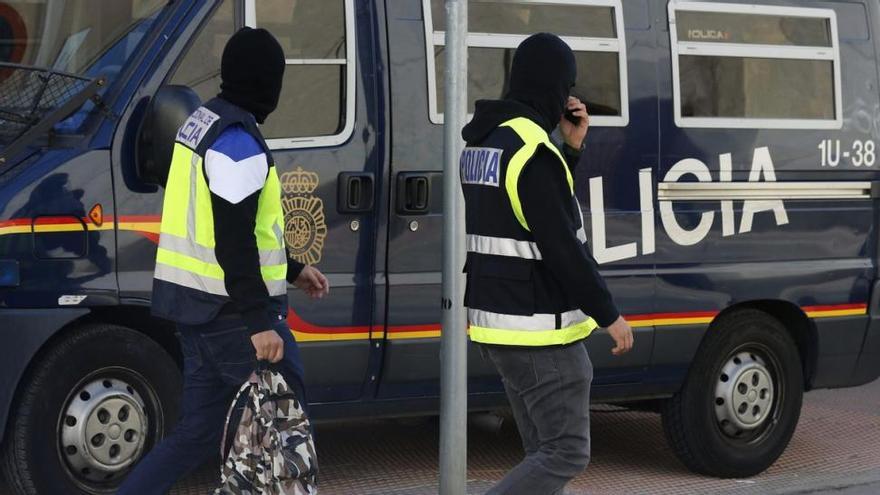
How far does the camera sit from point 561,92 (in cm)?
525

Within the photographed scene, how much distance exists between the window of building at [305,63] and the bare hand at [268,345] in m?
1.73

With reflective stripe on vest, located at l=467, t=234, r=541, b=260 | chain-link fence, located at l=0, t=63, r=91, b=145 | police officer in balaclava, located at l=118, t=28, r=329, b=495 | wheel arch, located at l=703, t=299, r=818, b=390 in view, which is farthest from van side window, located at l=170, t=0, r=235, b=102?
wheel arch, located at l=703, t=299, r=818, b=390

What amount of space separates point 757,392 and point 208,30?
323cm

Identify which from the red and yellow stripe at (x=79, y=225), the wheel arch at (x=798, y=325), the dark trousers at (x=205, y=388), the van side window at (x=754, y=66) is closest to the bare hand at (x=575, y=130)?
the dark trousers at (x=205, y=388)

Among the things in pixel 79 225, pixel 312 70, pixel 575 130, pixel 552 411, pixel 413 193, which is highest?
pixel 312 70

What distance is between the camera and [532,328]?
5074 millimetres

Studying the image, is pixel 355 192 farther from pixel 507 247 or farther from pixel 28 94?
pixel 507 247

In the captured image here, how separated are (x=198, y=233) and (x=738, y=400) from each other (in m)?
3.68

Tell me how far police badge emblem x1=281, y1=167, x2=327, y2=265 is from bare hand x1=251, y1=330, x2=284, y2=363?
1.59 metres

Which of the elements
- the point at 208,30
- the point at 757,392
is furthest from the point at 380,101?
the point at 757,392

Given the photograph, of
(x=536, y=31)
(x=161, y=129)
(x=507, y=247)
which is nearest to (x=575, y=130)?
(x=507, y=247)

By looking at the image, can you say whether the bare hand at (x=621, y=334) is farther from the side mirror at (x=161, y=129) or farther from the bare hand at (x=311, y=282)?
the side mirror at (x=161, y=129)

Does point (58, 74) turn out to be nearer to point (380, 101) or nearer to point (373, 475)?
point (380, 101)

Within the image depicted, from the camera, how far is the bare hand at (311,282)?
5520 millimetres
